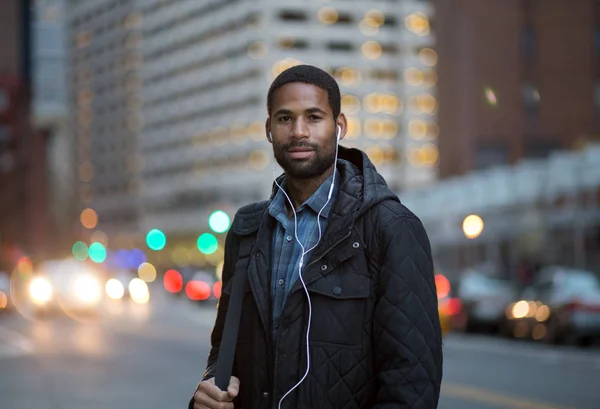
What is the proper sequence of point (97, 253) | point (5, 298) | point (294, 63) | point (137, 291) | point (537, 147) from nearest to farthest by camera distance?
point (5, 298) < point (137, 291) < point (537, 147) < point (97, 253) < point (294, 63)

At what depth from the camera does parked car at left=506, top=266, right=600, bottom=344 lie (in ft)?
77.3

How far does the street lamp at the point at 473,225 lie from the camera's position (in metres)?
41.7

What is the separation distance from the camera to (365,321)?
352 cm

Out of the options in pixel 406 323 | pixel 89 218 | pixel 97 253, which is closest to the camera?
pixel 406 323

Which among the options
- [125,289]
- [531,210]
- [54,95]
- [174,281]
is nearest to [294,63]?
[174,281]

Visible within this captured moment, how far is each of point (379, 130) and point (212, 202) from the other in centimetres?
1902

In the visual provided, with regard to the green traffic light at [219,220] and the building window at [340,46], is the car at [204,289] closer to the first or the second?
the green traffic light at [219,220]

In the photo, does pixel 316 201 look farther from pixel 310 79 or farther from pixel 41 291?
pixel 41 291

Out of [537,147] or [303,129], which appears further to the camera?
[537,147]

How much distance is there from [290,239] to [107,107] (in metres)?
151

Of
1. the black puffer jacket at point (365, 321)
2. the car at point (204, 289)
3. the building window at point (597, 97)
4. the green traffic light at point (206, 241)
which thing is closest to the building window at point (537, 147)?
the building window at point (597, 97)

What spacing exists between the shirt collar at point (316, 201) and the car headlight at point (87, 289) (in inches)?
1253

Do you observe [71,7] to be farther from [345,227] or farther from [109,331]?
[345,227]

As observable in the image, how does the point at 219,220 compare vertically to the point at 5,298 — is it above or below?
above
